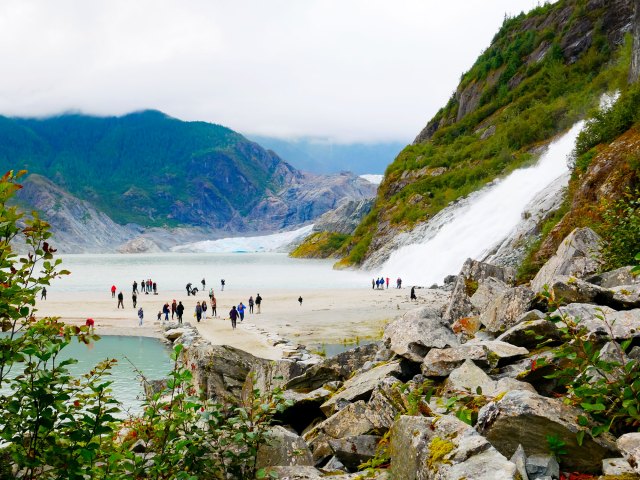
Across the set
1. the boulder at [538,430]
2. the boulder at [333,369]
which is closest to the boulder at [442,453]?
the boulder at [538,430]

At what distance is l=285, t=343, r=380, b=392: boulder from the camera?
11430 millimetres

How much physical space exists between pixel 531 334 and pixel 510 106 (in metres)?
98.8

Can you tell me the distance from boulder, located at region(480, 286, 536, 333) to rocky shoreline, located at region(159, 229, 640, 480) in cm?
3

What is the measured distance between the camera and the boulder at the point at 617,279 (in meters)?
10.8

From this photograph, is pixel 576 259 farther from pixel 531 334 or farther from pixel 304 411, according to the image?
pixel 304 411

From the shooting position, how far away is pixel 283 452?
627 cm

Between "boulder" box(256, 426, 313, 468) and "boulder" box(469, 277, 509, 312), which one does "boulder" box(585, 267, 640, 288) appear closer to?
"boulder" box(469, 277, 509, 312)

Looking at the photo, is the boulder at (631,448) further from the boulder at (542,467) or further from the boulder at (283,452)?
the boulder at (283,452)

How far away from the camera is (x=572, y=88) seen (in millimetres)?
83188

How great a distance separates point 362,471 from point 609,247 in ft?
36.1

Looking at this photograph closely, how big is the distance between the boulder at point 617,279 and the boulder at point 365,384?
495cm

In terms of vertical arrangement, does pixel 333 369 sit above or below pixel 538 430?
below

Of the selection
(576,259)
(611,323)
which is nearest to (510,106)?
(576,259)

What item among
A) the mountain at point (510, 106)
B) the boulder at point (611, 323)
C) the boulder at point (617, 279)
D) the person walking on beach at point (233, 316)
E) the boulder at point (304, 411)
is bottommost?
the person walking on beach at point (233, 316)
